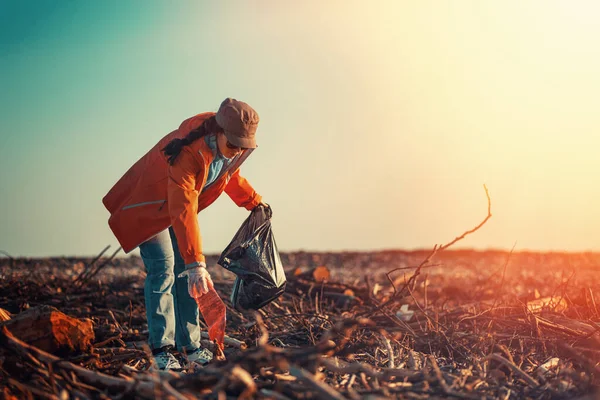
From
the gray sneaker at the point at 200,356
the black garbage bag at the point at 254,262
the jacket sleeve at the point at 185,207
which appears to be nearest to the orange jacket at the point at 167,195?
the jacket sleeve at the point at 185,207

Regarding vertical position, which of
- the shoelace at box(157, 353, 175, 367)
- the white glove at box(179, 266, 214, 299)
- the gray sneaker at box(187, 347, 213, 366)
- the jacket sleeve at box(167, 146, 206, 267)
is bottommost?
the gray sneaker at box(187, 347, 213, 366)

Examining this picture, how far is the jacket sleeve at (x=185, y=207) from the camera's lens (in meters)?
4.15

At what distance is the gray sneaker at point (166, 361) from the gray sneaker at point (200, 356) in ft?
0.59

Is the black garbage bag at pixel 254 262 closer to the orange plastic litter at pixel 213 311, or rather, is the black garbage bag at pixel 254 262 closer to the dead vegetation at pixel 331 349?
the dead vegetation at pixel 331 349

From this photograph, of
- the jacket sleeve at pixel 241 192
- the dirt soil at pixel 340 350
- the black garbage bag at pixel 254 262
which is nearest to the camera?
the dirt soil at pixel 340 350

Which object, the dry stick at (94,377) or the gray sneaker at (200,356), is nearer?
the dry stick at (94,377)

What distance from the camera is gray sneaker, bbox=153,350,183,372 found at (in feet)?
14.5

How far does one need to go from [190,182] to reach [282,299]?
12.1 ft

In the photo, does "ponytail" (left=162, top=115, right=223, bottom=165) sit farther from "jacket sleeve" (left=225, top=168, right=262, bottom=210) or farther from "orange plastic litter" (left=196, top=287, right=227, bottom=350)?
"orange plastic litter" (left=196, top=287, right=227, bottom=350)

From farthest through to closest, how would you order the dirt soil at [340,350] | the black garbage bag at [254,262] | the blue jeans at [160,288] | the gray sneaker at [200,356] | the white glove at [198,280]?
the black garbage bag at [254,262] → the gray sneaker at [200,356] → the blue jeans at [160,288] → the white glove at [198,280] → the dirt soil at [340,350]

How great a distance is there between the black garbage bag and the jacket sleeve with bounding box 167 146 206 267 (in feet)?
1.94

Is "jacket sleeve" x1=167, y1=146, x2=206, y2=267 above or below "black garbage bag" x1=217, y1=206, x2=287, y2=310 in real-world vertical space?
above

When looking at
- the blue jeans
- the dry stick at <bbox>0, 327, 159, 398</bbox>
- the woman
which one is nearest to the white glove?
the woman

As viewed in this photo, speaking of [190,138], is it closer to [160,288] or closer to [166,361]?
[160,288]
